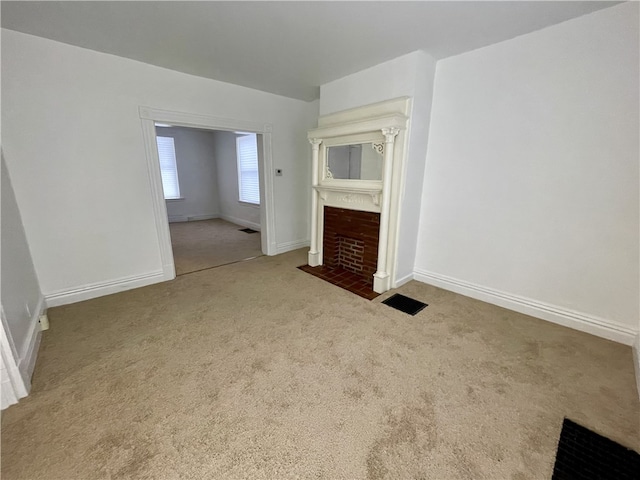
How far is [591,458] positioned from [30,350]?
10.7ft

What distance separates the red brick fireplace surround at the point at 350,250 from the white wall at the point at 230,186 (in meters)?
2.92

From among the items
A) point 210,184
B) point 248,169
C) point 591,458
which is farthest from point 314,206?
point 210,184

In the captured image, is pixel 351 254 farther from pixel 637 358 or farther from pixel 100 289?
pixel 100 289

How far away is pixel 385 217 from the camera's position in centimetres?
274

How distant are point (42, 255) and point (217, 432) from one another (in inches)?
95.5

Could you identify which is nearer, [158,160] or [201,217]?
[158,160]

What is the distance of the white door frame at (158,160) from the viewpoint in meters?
Result: 2.78

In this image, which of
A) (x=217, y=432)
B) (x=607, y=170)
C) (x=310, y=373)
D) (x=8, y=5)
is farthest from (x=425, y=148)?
(x=8, y=5)

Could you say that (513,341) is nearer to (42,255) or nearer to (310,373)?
(310,373)

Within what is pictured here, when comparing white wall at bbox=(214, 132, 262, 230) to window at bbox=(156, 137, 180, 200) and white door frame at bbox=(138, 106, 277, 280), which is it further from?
white door frame at bbox=(138, 106, 277, 280)

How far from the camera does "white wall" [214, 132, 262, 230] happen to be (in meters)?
6.17

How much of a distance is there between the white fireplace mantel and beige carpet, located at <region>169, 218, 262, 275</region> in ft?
5.35

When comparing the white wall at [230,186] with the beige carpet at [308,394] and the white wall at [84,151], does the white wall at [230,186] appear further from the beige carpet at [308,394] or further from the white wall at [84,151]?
the beige carpet at [308,394]

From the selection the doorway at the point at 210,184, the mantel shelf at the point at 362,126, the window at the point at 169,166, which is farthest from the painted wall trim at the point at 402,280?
the window at the point at 169,166
